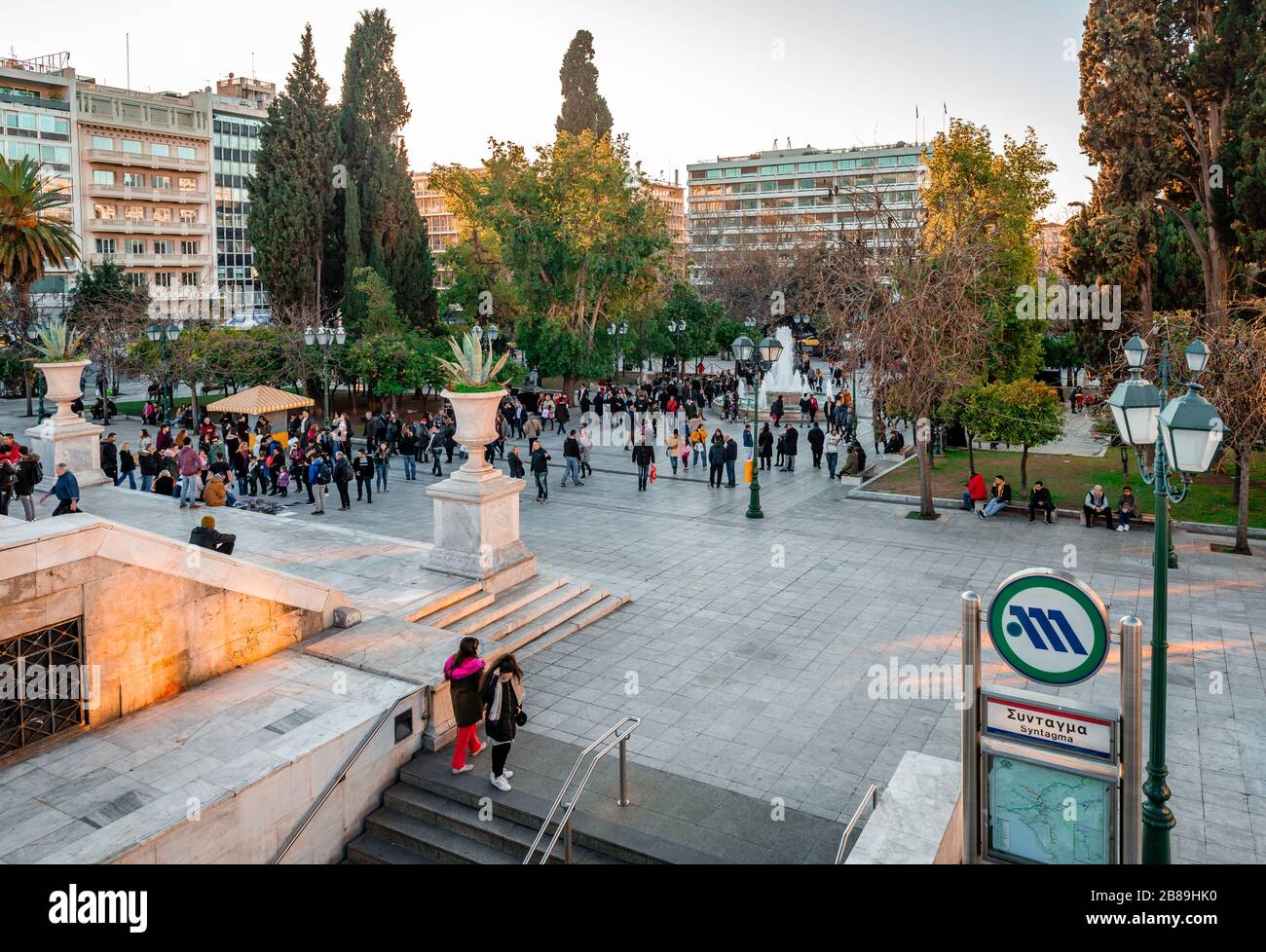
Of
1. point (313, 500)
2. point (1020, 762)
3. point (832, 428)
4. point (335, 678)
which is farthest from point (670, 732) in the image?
point (832, 428)

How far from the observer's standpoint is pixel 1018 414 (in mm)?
21000

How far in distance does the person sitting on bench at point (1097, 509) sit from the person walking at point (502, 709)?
14.8 meters

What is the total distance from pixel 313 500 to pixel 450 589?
893 cm

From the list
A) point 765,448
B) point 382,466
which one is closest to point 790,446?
point 765,448

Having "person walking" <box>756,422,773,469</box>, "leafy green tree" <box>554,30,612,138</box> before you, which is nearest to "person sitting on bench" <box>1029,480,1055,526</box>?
"person walking" <box>756,422,773,469</box>

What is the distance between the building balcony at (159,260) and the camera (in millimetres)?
62000

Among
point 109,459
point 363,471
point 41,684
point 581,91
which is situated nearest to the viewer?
point 41,684

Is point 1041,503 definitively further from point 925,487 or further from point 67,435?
point 67,435

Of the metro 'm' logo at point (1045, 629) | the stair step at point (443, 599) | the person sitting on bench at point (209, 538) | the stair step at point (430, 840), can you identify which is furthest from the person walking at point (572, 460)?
the metro 'm' logo at point (1045, 629)

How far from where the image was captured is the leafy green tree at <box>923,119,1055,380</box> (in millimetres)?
28188

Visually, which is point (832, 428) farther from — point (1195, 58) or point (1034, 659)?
point (1034, 659)

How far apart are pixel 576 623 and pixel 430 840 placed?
5073mm

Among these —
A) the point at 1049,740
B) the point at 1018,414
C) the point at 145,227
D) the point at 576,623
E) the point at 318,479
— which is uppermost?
the point at 145,227

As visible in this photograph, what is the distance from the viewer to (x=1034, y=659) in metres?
5.70
